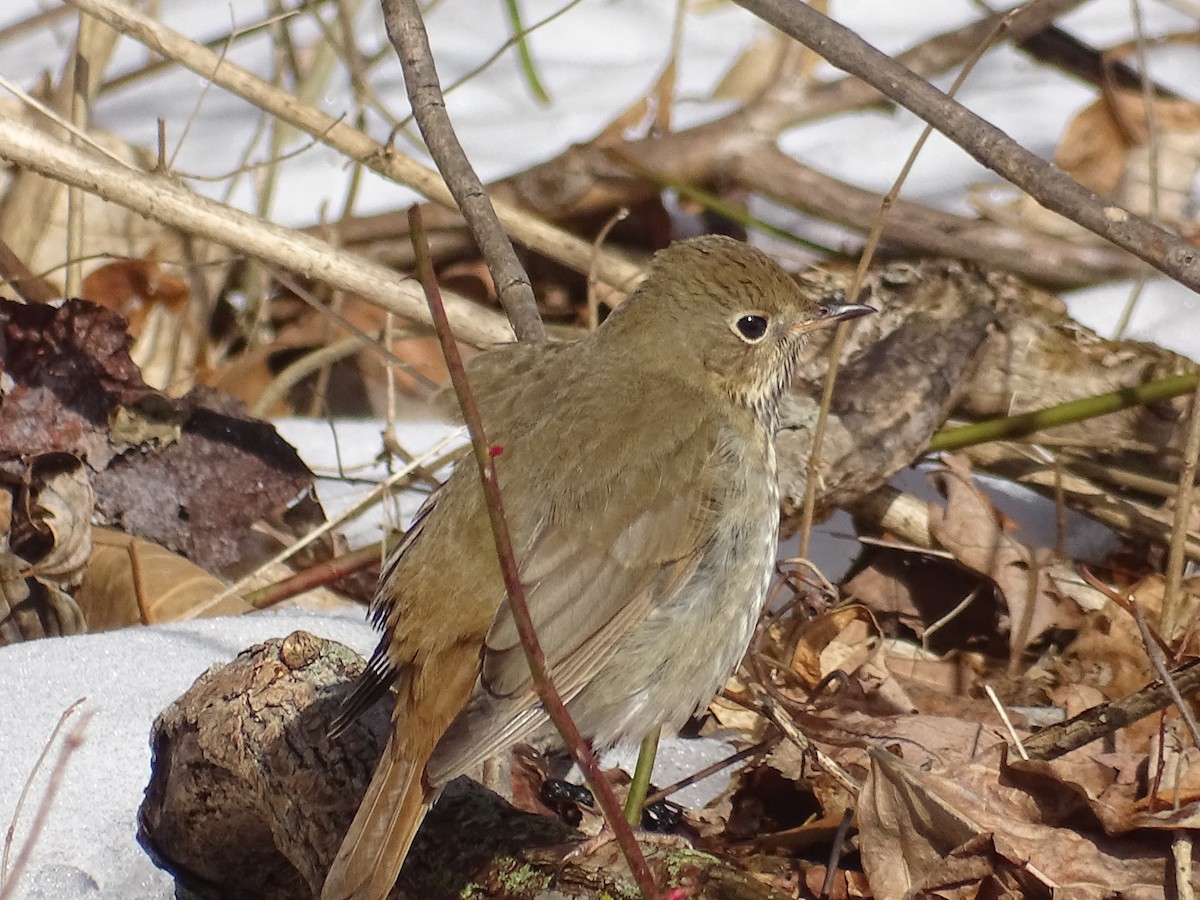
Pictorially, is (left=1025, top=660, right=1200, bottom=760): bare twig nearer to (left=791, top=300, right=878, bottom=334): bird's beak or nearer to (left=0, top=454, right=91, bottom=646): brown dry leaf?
(left=791, top=300, right=878, bottom=334): bird's beak

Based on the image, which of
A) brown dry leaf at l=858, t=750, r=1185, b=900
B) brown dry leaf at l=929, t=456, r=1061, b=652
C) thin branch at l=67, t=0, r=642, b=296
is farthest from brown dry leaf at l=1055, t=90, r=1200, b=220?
brown dry leaf at l=858, t=750, r=1185, b=900

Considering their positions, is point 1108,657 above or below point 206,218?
below

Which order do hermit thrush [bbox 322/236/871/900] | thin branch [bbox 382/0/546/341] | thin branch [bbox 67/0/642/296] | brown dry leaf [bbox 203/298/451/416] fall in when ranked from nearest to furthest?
hermit thrush [bbox 322/236/871/900] → thin branch [bbox 382/0/546/341] → thin branch [bbox 67/0/642/296] → brown dry leaf [bbox 203/298/451/416]

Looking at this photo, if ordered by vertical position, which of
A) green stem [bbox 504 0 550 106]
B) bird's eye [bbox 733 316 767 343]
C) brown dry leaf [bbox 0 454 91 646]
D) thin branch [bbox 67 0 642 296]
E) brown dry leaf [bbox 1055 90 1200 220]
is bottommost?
brown dry leaf [bbox 0 454 91 646]

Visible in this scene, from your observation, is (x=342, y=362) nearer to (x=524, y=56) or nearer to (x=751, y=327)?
(x=524, y=56)

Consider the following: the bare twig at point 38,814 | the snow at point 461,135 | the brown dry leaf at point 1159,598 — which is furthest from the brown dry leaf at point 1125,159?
the bare twig at point 38,814

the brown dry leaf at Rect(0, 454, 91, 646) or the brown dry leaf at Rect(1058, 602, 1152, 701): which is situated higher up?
the brown dry leaf at Rect(1058, 602, 1152, 701)

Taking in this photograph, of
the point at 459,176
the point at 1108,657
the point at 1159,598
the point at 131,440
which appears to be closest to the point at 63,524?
the point at 131,440
